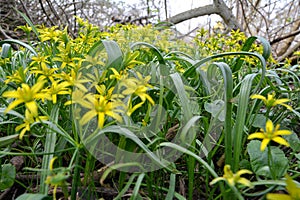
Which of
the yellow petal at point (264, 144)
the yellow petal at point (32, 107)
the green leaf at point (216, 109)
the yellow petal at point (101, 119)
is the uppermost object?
the yellow petal at point (32, 107)

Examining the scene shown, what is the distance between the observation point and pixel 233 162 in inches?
24.4

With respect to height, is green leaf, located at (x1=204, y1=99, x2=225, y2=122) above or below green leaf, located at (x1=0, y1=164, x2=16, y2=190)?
above

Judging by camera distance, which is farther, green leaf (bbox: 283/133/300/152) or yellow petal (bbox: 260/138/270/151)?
green leaf (bbox: 283/133/300/152)

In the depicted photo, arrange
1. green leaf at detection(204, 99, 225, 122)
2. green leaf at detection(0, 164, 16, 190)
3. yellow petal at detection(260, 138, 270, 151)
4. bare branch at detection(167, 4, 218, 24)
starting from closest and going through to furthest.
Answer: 1. yellow petal at detection(260, 138, 270, 151)
2. green leaf at detection(0, 164, 16, 190)
3. green leaf at detection(204, 99, 225, 122)
4. bare branch at detection(167, 4, 218, 24)

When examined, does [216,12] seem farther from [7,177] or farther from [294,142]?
[7,177]

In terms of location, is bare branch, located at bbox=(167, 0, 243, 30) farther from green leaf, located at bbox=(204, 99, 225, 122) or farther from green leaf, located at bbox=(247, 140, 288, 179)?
green leaf, located at bbox=(247, 140, 288, 179)

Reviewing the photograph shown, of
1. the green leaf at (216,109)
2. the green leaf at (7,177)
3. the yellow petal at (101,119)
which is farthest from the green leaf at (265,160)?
the green leaf at (7,177)

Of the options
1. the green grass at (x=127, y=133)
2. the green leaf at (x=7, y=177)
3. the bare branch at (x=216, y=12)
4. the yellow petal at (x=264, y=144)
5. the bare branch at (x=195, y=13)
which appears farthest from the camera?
the bare branch at (x=195, y=13)

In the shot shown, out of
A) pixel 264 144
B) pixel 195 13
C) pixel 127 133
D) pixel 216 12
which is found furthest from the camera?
pixel 195 13

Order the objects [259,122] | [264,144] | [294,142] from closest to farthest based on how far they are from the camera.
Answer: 1. [264,144]
2. [294,142]
3. [259,122]

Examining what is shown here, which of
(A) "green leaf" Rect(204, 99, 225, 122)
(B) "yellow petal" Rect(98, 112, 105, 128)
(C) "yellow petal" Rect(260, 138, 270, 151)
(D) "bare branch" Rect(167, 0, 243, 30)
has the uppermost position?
(D) "bare branch" Rect(167, 0, 243, 30)

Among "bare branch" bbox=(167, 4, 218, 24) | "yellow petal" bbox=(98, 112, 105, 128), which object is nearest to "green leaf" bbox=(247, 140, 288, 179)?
"yellow petal" bbox=(98, 112, 105, 128)

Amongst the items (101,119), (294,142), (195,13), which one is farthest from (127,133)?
(195,13)

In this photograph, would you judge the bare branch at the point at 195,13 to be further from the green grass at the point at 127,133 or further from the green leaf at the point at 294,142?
the green leaf at the point at 294,142
